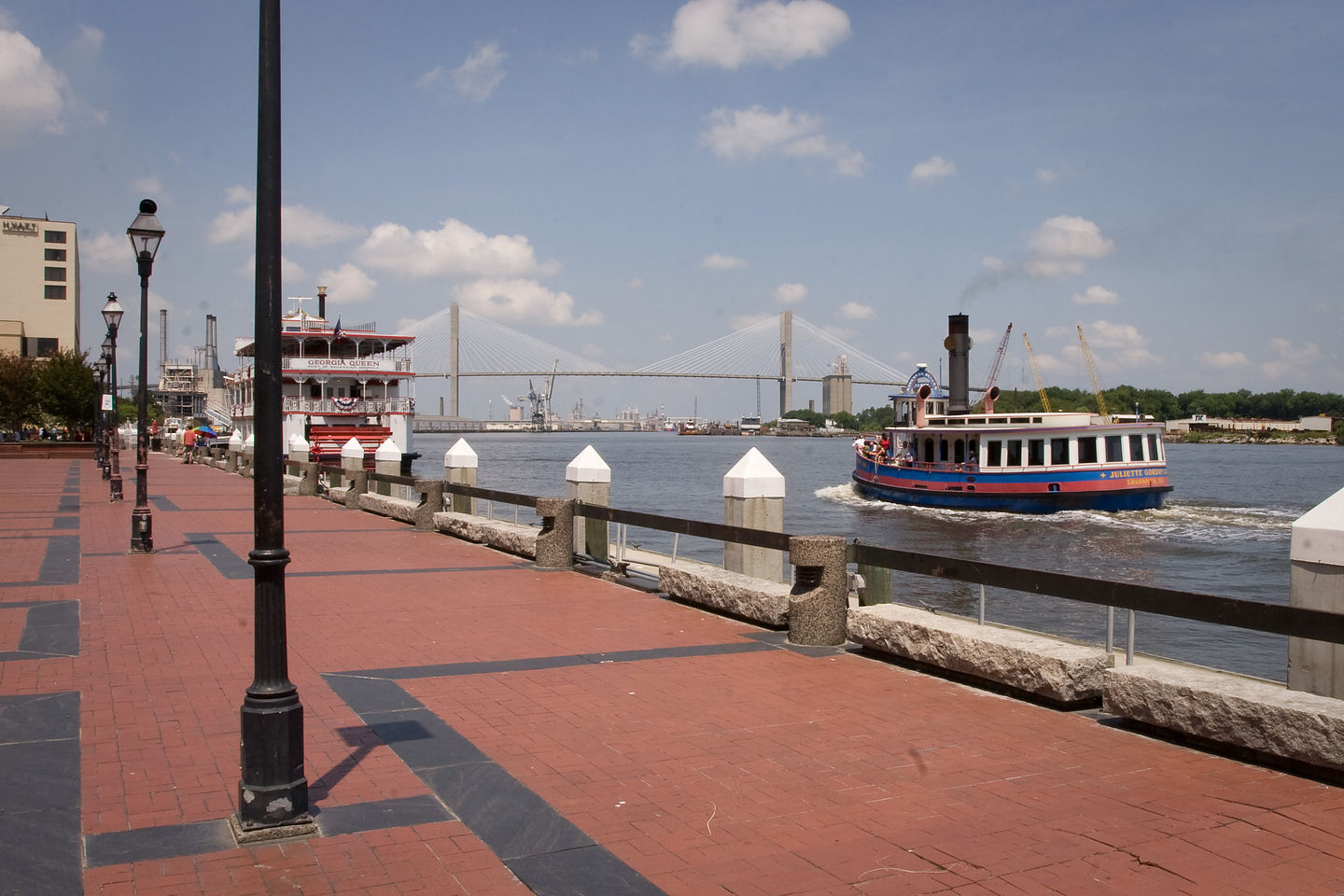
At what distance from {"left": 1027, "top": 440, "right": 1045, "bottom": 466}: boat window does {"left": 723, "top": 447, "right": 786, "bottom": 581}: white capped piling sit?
29909mm

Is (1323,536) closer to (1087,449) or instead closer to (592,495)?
(592,495)

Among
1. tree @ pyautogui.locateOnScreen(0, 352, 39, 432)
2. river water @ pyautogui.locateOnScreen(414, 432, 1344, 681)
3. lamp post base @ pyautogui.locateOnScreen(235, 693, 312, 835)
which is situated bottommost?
river water @ pyautogui.locateOnScreen(414, 432, 1344, 681)

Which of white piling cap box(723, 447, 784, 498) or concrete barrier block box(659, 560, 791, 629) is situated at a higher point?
white piling cap box(723, 447, 784, 498)

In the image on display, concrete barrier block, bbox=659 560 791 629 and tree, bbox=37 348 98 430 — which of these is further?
tree, bbox=37 348 98 430

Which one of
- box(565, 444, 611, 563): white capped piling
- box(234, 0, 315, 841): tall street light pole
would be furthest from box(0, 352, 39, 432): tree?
box(234, 0, 315, 841): tall street light pole

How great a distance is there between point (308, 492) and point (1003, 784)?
73.5 ft

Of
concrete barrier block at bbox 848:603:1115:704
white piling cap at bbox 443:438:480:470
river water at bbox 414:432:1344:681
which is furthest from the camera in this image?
white piling cap at bbox 443:438:480:470

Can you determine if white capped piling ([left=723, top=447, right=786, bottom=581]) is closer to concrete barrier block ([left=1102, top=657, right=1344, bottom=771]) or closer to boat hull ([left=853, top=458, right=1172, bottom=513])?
concrete barrier block ([left=1102, top=657, right=1344, bottom=771])

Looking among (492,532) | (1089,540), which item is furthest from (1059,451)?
(492,532)

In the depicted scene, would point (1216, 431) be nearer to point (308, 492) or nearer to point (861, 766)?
point (308, 492)

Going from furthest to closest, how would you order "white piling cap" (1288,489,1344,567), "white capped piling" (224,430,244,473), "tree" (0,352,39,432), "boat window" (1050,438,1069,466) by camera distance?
"tree" (0,352,39,432) < "boat window" (1050,438,1069,466) < "white capped piling" (224,430,244,473) < "white piling cap" (1288,489,1344,567)

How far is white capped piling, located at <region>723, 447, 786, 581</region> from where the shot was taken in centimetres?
1086

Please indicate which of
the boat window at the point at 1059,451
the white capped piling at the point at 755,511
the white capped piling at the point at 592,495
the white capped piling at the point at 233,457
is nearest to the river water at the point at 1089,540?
the boat window at the point at 1059,451

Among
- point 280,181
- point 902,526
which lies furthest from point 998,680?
point 902,526
